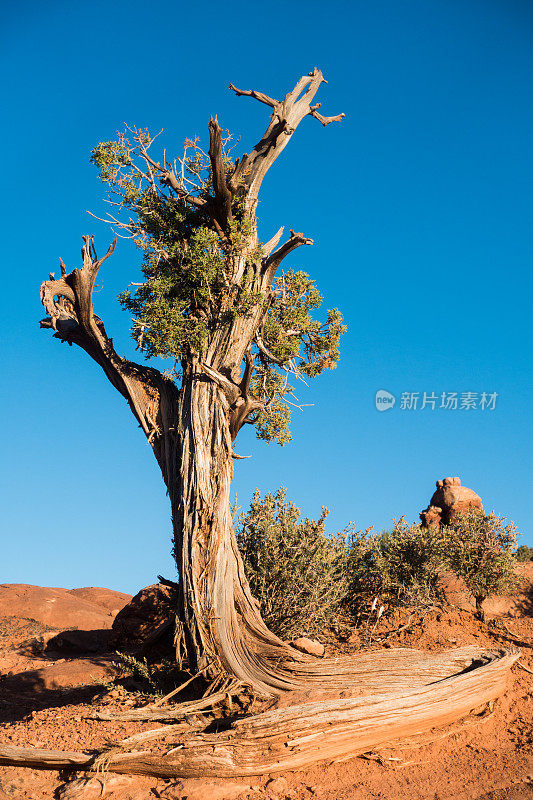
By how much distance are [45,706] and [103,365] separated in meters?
7.39

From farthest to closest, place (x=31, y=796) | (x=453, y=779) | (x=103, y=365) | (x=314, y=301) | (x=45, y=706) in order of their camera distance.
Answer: (x=314, y=301)
(x=103, y=365)
(x=45, y=706)
(x=453, y=779)
(x=31, y=796)

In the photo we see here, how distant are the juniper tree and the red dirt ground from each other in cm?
191

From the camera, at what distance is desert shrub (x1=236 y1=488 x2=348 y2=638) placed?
41.1 feet

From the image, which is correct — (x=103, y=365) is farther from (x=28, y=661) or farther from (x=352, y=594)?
(x=28, y=661)

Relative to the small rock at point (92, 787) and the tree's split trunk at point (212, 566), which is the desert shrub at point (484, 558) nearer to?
the tree's split trunk at point (212, 566)

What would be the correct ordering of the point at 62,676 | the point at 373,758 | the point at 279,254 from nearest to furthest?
the point at 373,758
the point at 279,254
the point at 62,676

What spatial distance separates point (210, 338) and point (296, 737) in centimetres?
780

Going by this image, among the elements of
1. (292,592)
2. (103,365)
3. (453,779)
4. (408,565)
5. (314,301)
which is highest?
(314,301)

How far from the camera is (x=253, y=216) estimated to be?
549 inches

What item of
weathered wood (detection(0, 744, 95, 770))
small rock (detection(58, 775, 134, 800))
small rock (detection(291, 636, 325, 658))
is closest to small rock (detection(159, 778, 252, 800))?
small rock (detection(58, 775, 134, 800))

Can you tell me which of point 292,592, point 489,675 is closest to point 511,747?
point 489,675

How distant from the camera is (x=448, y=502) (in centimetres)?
2848

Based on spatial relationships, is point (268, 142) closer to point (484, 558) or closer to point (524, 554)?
point (484, 558)

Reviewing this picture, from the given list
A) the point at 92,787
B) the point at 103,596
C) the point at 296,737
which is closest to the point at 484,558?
the point at 296,737
